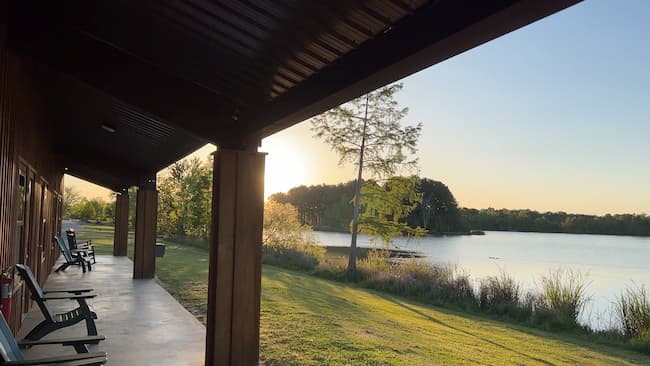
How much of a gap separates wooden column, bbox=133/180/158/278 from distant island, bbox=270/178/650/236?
9671 mm

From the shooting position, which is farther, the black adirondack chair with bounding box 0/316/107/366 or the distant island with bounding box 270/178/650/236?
the distant island with bounding box 270/178/650/236

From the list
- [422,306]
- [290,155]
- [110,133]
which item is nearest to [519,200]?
[290,155]

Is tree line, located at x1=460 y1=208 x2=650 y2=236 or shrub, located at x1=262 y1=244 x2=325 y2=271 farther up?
tree line, located at x1=460 y1=208 x2=650 y2=236

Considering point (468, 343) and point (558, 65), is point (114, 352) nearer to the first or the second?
point (468, 343)

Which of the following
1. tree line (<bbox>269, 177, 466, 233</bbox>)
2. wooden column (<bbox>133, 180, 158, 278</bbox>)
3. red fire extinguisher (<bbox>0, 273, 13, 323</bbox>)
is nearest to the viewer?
red fire extinguisher (<bbox>0, 273, 13, 323</bbox>)

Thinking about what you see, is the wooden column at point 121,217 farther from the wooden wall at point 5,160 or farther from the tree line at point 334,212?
the wooden wall at point 5,160

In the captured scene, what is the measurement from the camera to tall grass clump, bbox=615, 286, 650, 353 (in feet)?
29.0

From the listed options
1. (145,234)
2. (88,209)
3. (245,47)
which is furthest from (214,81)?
(88,209)

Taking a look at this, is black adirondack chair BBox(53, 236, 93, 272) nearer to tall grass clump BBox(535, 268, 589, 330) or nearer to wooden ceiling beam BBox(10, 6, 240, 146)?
wooden ceiling beam BBox(10, 6, 240, 146)

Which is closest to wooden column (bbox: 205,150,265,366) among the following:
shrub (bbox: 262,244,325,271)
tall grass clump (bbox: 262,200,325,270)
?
shrub (bbox: 262,244,325,271)

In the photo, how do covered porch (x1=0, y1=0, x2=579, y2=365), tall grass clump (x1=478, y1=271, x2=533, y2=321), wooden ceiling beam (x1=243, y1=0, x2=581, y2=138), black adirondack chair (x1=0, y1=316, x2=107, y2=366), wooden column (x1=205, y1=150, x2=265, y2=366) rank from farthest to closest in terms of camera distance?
tall grass clump (x1=478, y1=271, x2=533, y2=321)
wooden column (x1=205, y1=150, x2=265, y2=366)
black adirondack chair (x1=0, y1=316, x2=107, y2=366)
covered porch (x1=0, y1=0, x2=579, y2=365)
wooden ceiling beam (x1=243, y1=0, x2=581, y2=138)

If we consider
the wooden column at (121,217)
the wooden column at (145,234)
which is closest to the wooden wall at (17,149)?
the wooden column at (145,234)

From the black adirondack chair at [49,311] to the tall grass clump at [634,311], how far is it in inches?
325

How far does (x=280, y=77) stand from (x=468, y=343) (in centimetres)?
547
